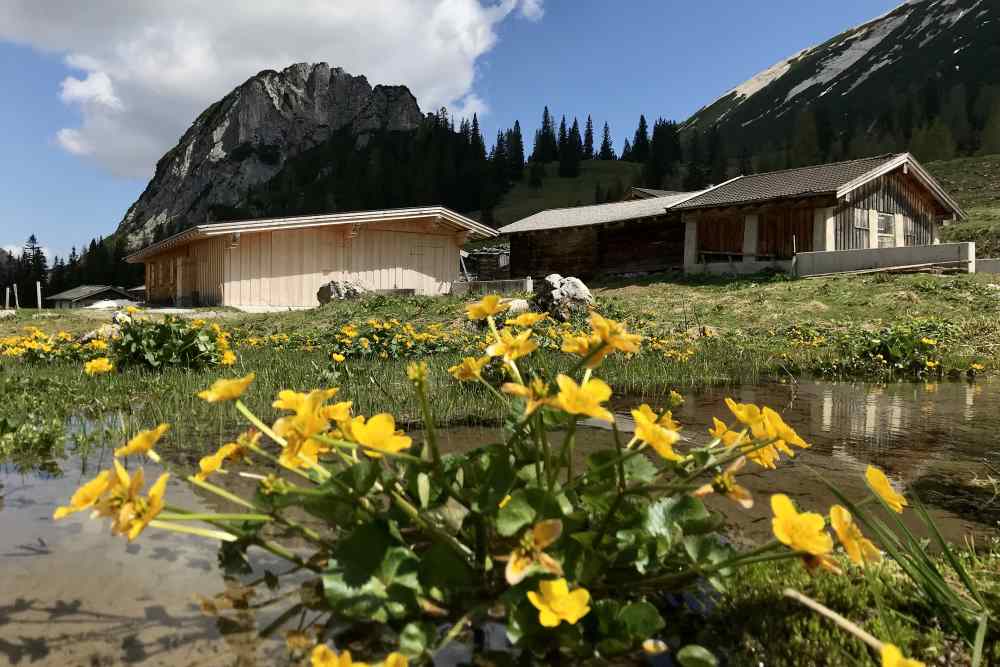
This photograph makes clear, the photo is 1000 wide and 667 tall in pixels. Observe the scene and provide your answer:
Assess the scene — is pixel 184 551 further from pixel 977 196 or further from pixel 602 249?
pixel 977 196

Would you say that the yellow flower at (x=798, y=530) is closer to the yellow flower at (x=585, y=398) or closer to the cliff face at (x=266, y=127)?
the yellow flower at (x=585, y=398)

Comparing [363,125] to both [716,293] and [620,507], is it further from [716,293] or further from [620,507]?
[620,507]

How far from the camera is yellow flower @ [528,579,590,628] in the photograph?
108 cm

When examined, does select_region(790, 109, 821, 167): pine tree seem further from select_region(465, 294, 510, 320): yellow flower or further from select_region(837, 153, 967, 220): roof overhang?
select_region(465, 294, 510, 320): yellow flower

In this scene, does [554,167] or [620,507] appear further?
[554,167]

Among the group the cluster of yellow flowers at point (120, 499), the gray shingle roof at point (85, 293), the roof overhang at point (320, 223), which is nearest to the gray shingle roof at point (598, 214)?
the roof overhang at point (320, 223)

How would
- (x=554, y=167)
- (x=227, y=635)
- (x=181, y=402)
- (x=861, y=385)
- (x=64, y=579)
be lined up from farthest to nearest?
(x=554, y=167) → (x=861, y=385) → (x=181, y=402) → (x=64, y=579) → (x=227, y=635)

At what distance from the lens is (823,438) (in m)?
3.75

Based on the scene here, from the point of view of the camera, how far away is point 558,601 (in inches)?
43.3

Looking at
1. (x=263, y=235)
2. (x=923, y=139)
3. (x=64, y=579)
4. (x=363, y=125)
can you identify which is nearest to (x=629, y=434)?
(x=64, y=579)

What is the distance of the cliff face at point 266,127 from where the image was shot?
123 meters

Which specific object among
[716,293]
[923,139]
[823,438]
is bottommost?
[823,438]

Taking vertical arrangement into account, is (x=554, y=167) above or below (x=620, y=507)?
above

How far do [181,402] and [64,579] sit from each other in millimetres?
2944
